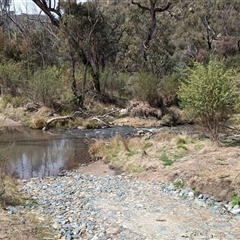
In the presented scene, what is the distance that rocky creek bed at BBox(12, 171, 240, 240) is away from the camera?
20.3ft

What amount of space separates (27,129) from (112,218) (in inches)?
629

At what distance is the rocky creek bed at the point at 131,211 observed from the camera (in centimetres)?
618

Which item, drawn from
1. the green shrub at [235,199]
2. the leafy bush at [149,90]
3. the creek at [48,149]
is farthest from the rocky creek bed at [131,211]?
the leafy bush at [149,90]

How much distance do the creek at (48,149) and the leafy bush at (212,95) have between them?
4.69m

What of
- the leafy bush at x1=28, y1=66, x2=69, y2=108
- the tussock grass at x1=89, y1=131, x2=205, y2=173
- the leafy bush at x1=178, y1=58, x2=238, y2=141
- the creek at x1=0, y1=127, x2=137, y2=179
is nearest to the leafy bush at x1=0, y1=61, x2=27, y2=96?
the leafy bush at x1=28, y1=66, x2=69, y2=108

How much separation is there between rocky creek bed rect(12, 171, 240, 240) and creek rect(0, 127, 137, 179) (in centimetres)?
268

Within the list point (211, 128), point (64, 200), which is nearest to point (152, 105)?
point (211, 128)

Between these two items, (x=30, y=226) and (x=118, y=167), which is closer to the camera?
(x=30, y=226)

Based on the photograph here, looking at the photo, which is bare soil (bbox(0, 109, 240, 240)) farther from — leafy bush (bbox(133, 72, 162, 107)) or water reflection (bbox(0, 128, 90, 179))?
leafy bush (bbox(133, 72, 162, 107))

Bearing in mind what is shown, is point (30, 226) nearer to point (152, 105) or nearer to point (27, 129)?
point (27, 129)

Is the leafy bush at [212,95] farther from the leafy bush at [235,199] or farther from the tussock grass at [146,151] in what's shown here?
the leafy bush at [235,199]

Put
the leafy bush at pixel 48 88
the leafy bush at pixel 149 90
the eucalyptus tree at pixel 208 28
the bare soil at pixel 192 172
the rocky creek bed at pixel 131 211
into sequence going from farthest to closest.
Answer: the eucalyptus tree at pixel 208 28 → the leafy bush at pixel 48 88 → the leafy bush at pixel 149 90 → the bare soil at pixel 192 172 → the rocky creek bed at pixel 131 211

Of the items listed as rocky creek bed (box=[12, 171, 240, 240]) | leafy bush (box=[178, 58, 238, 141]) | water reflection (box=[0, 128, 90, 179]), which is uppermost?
leafy bush (box=[178, 58, 238, 141])

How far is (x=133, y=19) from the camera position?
31422 mm
